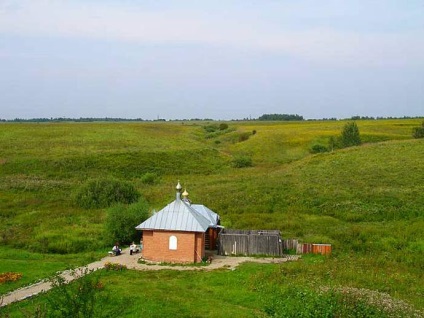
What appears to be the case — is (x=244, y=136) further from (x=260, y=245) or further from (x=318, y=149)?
(x=260, y=245)

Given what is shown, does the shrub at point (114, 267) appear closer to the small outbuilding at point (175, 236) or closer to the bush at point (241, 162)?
the small outbuilding at point (175, 236)

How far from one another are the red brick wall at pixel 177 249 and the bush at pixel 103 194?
50.2 feet

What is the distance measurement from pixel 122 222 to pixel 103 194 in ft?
38.9

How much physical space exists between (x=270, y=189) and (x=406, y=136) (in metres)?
54.8

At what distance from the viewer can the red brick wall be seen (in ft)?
88.5

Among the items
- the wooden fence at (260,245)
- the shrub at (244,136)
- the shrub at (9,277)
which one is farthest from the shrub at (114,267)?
the shrub at (244,136)

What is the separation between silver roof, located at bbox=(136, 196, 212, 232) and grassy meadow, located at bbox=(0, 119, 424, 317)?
324 centimetres

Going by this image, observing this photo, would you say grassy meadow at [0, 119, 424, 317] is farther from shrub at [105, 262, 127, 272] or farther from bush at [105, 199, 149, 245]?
bush at [105, 199, 149, 245]

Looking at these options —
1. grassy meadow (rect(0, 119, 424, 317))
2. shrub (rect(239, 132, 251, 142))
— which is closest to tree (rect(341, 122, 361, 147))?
grassy meadow (rect(0, 119, 424, 317))

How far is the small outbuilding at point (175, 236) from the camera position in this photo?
26969 mm

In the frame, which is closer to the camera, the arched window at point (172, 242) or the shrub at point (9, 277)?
the shrub at point (9, 277)

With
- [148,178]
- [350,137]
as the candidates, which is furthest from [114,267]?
[350,137]

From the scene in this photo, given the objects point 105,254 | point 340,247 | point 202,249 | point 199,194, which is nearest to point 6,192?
point 199,194

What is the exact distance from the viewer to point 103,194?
4262cm
